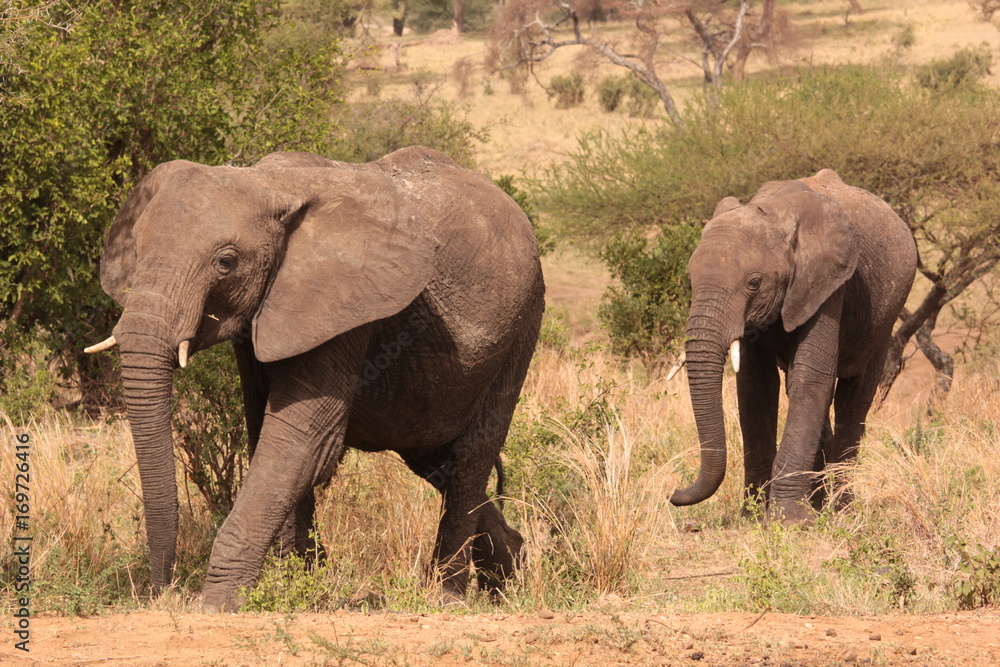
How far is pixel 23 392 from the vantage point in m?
8.89

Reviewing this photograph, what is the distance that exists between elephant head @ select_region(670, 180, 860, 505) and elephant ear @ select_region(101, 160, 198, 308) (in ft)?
10.9

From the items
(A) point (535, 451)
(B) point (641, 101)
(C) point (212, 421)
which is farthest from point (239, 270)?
(B) point (641, 101)

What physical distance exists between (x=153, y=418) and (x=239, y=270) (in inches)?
26.0

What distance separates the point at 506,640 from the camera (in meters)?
4.60

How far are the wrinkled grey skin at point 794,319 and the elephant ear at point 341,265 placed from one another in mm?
2472

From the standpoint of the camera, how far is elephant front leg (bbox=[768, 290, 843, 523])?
306 inches

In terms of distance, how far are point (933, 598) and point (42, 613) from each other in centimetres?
392

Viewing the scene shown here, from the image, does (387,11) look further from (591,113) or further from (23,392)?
(23,392)

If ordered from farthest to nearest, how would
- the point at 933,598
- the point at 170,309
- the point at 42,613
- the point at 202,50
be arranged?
the point at 202,50
the point at 933,598
the point at 42,613
the point at 170,309

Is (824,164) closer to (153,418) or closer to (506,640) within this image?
(506,640)

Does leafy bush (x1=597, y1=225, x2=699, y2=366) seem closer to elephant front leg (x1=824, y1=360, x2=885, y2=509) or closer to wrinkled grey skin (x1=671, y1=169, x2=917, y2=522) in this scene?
elephant front leg (x1=824, y1=360, x2=885, y2=509)

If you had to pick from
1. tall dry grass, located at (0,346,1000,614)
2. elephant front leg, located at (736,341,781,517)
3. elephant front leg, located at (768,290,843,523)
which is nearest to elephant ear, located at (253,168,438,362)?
tall dry grass, located at (0,346,1000,614)

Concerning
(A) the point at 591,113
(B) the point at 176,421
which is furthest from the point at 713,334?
(A) the point at 591,113

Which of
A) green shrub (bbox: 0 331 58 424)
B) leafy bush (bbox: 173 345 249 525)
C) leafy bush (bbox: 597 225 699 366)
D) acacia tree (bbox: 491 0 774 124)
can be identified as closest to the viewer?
leafy bush (bbox: 173 345 249 525)
